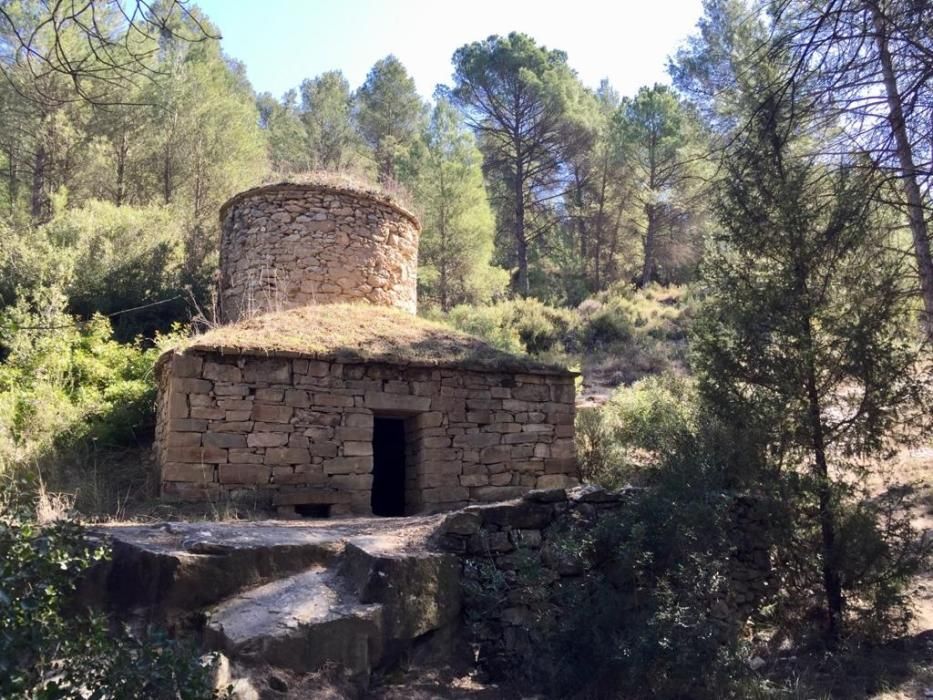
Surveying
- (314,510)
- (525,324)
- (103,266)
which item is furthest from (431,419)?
(525,324)

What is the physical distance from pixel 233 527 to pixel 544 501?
2.55 metres

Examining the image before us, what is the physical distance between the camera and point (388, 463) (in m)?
10.7

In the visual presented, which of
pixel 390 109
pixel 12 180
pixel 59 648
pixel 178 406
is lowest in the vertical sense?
pixel 59 648

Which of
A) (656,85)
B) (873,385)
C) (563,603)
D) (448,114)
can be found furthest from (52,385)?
(656,85)

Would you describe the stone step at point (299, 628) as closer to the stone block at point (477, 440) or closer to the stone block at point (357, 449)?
the stone block at point (357, 449)

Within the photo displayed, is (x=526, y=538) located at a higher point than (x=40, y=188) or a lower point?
lower

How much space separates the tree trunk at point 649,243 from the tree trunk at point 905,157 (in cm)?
2142

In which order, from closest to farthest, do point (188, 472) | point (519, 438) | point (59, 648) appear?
1. point (59, 648)
2. point (188, 472)
3. point (519, 438)

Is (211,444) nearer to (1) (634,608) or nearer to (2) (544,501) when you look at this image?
(2) (544,501)

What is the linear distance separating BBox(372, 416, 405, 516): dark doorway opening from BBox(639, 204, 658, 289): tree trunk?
19.2 metres

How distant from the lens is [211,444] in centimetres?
829

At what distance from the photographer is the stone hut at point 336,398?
8.37m

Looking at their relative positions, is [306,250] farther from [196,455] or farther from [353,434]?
[196,455]

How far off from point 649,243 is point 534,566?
80.7 ft
